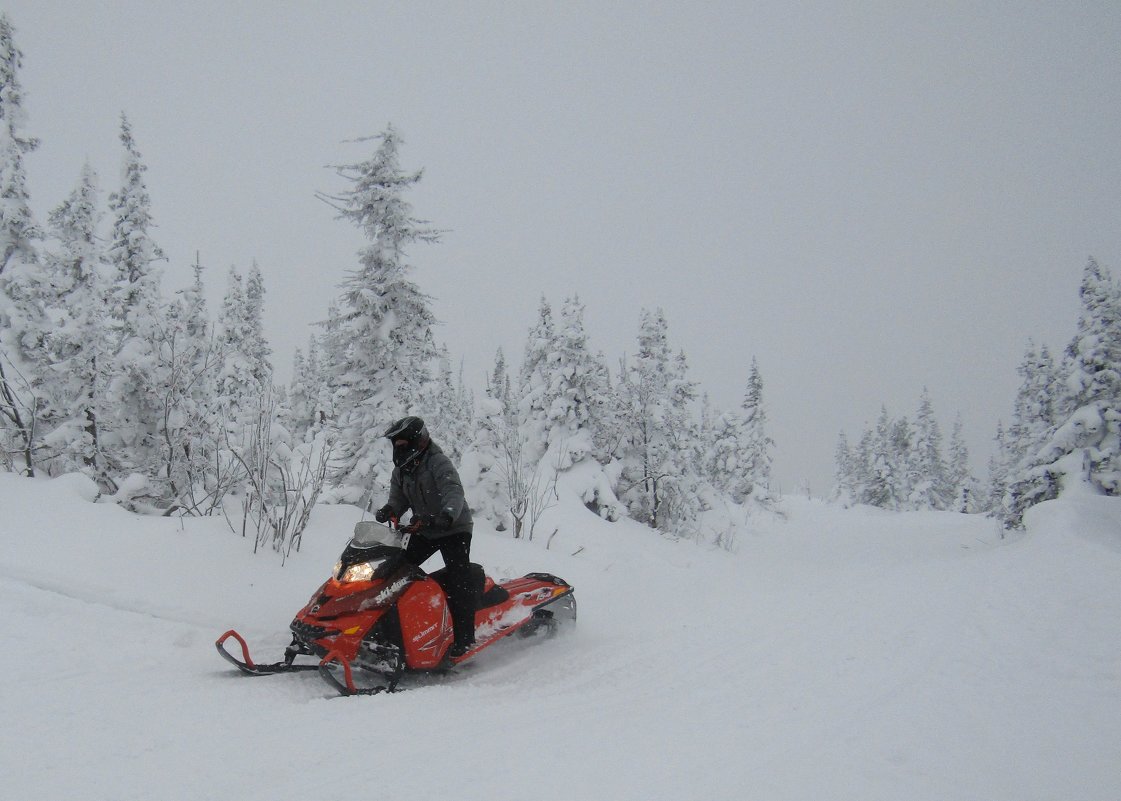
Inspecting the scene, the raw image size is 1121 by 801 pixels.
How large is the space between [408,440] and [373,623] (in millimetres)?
1561

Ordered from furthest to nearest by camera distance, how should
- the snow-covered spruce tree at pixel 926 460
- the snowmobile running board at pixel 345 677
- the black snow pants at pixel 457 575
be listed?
1. the snow-covered spruce tree at pixel 926 460
2. the black snow pants at pixel 457 575
3. the snowmobile running board at pixel 345 677

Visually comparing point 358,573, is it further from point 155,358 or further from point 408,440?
point 155,358

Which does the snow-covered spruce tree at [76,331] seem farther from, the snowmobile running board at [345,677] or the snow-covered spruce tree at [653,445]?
the snow-covered spruce tree at [653,445]

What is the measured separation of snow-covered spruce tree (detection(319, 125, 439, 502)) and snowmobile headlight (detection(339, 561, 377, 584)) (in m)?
10.00

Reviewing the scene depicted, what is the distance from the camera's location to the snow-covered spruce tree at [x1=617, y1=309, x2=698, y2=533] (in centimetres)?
2356

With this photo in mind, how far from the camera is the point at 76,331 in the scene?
1436cm

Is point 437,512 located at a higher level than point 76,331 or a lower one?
lower

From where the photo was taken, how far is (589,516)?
16.0 meters

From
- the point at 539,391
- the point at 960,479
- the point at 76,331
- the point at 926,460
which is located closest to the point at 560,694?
the point at 76,331

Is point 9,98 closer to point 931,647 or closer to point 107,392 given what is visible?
point 107,392

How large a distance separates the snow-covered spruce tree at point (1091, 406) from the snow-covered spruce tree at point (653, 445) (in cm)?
1243

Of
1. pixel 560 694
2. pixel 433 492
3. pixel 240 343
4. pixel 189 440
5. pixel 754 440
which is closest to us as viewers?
pixel 560 694

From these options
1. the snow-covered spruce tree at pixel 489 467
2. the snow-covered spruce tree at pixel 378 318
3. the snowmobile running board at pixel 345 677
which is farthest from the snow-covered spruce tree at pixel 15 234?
the snowmobile running board at pixel 345 677

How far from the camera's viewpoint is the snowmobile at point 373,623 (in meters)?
4.73
